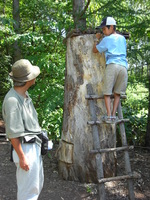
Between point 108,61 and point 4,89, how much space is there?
24.1 feet

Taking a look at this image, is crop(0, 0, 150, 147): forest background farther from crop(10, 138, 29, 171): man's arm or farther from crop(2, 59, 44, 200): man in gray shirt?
crop(10, 138, 29, 171): man's arm

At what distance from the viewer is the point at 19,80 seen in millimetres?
2619

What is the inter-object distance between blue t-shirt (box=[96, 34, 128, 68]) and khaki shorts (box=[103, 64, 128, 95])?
87mm

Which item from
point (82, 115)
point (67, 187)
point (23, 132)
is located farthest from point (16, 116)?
point (67, 187)

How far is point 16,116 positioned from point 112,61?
2000mm

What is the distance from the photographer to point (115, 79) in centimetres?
398

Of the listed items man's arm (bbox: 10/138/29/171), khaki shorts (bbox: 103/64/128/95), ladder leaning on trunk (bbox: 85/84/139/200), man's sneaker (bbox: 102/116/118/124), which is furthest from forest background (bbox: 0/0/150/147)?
man's arm (bbox: 10/138/29/171)

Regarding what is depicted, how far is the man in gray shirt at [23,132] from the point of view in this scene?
7.98 ft

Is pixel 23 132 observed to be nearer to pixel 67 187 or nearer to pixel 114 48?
pixel 114 48

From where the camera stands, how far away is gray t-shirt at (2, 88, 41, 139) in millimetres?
2414

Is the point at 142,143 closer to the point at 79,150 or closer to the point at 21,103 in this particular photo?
the point at 79,150

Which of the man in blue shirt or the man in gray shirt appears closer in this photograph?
the man in gray shirt

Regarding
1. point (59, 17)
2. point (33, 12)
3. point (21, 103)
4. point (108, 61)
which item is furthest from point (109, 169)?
point (33, 12)

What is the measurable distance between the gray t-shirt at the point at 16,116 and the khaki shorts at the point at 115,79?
1.70m
